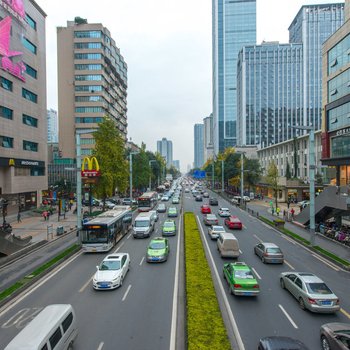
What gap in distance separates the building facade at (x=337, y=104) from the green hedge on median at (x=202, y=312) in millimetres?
25818

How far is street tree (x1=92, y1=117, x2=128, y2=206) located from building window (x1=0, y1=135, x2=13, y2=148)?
1300 cm

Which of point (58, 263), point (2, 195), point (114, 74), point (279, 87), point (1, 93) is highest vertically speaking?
point (279, 87)

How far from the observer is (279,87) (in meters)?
174

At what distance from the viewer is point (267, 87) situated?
17300cm

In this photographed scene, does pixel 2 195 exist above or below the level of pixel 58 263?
above

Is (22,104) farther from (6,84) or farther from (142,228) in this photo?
(142,228)

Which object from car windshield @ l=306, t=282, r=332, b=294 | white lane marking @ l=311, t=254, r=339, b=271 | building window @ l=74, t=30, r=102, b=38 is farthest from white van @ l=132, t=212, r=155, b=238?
building window @ l=74, t=30, r=102, b=38

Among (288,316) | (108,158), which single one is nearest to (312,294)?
(288,316)

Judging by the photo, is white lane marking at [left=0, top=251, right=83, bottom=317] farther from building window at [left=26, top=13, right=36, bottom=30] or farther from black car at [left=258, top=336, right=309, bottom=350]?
building window at [left=26, top=13, right=36, bottom=30]

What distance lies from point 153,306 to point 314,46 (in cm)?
19579

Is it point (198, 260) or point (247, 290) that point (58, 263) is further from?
point (247, 290)

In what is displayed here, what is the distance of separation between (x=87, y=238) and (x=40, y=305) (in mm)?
10124

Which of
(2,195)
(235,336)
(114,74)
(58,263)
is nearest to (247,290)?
(235,336)

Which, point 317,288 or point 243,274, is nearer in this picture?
point 317,288
